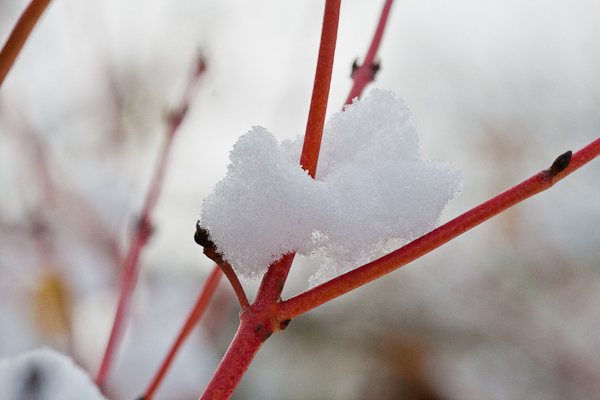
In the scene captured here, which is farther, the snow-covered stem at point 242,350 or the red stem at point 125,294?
the red stem at point 125,294

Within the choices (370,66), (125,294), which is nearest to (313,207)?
(370,66)

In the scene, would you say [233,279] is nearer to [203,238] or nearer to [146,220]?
[203,238]

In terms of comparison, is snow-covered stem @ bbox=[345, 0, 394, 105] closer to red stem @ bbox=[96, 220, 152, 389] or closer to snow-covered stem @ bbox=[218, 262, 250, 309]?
snow-covered stem @ bbox=[218, 262, 250, 309]

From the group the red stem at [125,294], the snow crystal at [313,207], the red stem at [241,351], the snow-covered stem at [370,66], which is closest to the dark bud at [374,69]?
the snow-covered stem at [370,66]

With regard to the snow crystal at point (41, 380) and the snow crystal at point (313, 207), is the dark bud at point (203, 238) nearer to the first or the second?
the snow crystal at point (313, 207)

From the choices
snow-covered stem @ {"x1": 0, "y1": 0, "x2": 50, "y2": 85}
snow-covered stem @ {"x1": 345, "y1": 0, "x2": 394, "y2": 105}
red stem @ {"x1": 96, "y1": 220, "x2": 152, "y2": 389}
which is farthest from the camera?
red stem @ {"x1": 96, "y1": 220, "x2": 152, "y2": 389}

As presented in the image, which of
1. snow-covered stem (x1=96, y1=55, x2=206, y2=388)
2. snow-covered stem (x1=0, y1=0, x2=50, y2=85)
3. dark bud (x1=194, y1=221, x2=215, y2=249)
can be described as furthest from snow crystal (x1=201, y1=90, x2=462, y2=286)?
snow-covered stem (x1=96, y1=55, x2=206, y2=388)

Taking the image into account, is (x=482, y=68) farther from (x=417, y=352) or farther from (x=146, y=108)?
(x=146, y=108)
